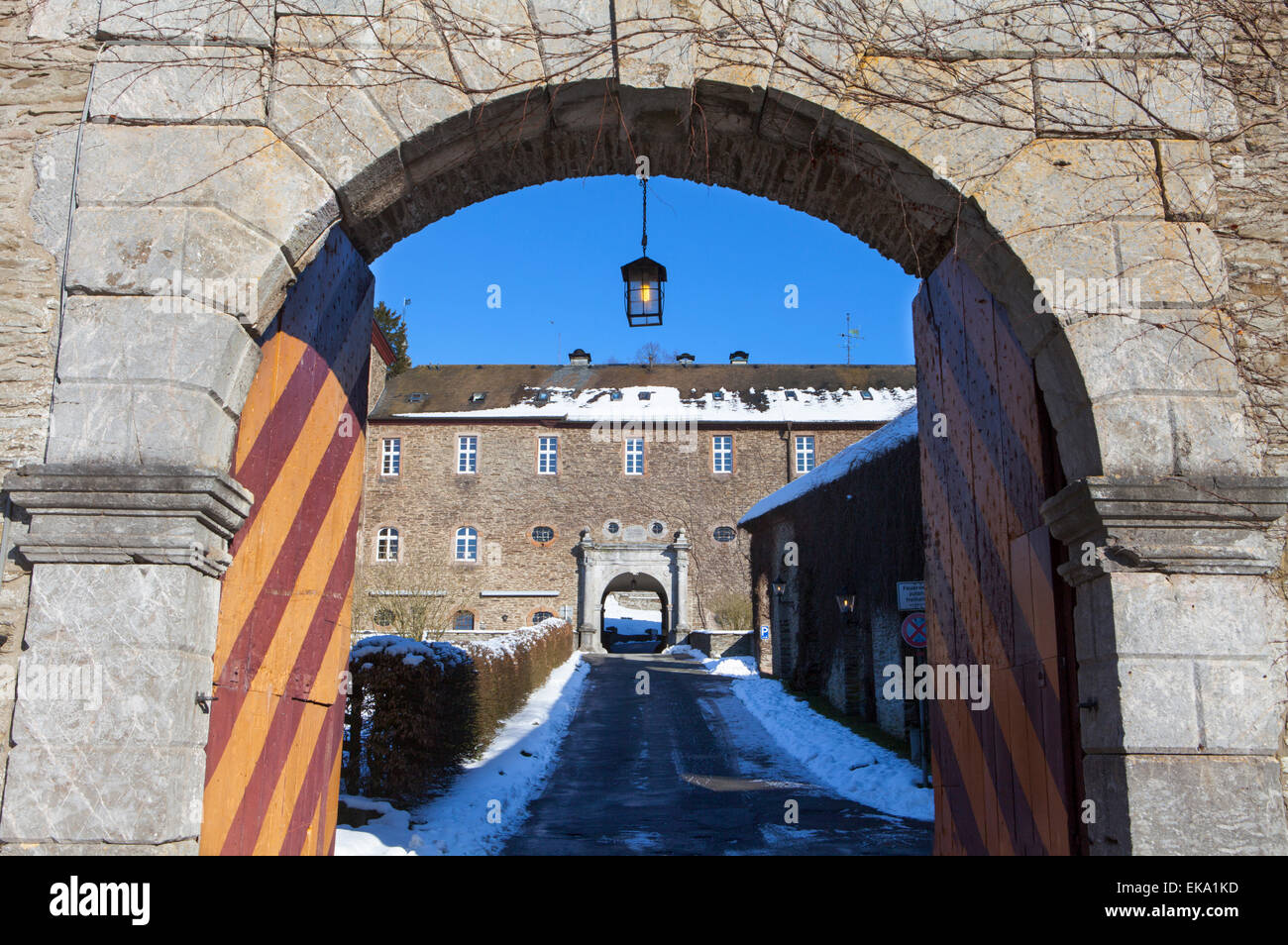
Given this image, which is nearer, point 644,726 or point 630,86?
point 630,86

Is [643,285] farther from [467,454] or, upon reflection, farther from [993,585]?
[467,454]

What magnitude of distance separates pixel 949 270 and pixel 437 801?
5942 mm

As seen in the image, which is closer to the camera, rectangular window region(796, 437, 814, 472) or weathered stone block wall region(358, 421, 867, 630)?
weathered stone block wall region(358, 421, 867, 630)

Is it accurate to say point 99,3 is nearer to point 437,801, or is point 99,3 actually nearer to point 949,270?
point 949,270

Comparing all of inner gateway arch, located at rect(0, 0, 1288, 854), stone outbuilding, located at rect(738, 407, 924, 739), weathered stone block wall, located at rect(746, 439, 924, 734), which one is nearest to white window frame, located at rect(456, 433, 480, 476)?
stone outbuilding, located at rect(738, 407, 924, 739)

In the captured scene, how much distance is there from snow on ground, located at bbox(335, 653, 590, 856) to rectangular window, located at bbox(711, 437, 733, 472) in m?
18.6

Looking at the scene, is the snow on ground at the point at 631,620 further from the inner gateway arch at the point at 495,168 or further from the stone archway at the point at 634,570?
the inner gateway arch at the point at 495,168

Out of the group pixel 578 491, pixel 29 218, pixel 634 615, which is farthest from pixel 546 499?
pixel 29 218

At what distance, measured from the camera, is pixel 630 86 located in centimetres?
338

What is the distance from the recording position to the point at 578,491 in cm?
3192

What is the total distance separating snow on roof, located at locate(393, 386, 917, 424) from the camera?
3219 cm

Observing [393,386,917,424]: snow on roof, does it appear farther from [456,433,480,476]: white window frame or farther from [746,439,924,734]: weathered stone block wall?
[746,439,924,734]: weathered stone block wall

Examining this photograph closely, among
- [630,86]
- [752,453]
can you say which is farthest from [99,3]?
[752,453]

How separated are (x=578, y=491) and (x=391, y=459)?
588 cm
